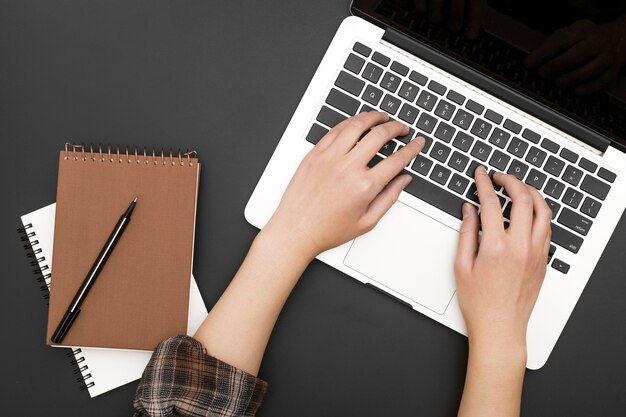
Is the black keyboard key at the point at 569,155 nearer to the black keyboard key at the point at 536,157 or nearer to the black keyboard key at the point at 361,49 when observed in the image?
the black keyboard key at the point at 536,157

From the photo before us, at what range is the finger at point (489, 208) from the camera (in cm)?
75

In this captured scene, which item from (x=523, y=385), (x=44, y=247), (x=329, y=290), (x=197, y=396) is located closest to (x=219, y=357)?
(x=197, y=396)

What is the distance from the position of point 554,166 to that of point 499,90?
0.14m

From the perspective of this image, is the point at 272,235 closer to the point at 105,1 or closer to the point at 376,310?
the point at 376,310

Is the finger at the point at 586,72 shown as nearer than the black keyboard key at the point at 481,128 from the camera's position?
Yes

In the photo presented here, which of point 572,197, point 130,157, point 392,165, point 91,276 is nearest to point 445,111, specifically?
point 392,165

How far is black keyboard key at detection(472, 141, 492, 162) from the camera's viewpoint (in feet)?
2.57

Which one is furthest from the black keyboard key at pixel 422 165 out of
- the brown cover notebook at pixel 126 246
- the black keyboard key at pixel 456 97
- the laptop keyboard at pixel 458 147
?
the brown cover notebook at pixel 126 246

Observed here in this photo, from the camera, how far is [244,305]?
0.77 metres

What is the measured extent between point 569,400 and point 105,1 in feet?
3.21

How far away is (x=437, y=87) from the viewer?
0.80 metres

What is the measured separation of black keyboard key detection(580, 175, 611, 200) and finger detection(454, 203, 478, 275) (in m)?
0.18

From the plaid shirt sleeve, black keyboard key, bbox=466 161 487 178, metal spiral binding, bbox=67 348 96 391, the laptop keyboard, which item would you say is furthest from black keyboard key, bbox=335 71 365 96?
metal spiral binding, bbox=67 348 96 391

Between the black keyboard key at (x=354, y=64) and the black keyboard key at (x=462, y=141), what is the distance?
18cm
